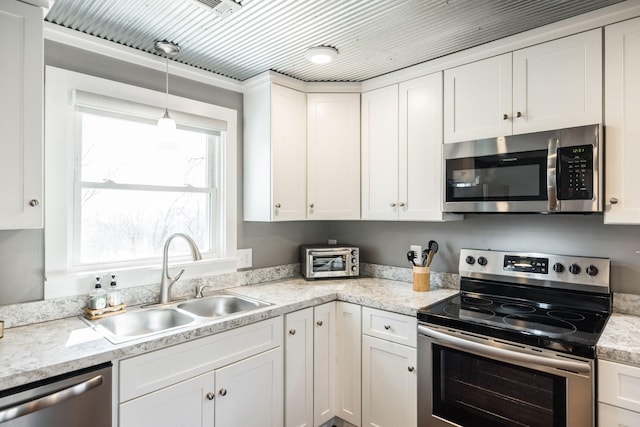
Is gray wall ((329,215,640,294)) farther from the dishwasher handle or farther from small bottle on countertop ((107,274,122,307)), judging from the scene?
the dishwasher handle

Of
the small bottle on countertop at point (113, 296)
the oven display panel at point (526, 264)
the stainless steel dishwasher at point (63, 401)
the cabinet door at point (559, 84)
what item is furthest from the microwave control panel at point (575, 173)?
the small bottle on countertop at point (113, 296)

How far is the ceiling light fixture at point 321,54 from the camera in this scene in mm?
2121

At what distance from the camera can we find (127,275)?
206cm

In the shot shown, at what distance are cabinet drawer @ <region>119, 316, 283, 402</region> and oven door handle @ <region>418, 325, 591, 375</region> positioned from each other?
2.73 feet

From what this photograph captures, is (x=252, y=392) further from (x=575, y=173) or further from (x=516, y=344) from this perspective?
(x=575, y=173)

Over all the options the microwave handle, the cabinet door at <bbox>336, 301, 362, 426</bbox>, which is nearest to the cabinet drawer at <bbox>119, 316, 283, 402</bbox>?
the cabinet door at <bbox>336, 301, 362, 426</bbox>

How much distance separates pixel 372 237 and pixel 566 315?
1430 millimetres

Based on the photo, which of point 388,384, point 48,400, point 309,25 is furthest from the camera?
point 388,384

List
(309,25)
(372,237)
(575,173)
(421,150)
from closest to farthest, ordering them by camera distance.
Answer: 1. (575,173)
2. (309,25)
3. (421,150)
4. (372,237)

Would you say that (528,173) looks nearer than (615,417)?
No

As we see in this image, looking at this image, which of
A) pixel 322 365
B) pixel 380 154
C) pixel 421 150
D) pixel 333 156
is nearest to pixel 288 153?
pixel 333 156

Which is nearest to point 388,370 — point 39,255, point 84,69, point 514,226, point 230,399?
point 230,399

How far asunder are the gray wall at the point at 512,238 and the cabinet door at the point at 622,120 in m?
0.30

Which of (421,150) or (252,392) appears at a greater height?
(421,150)
